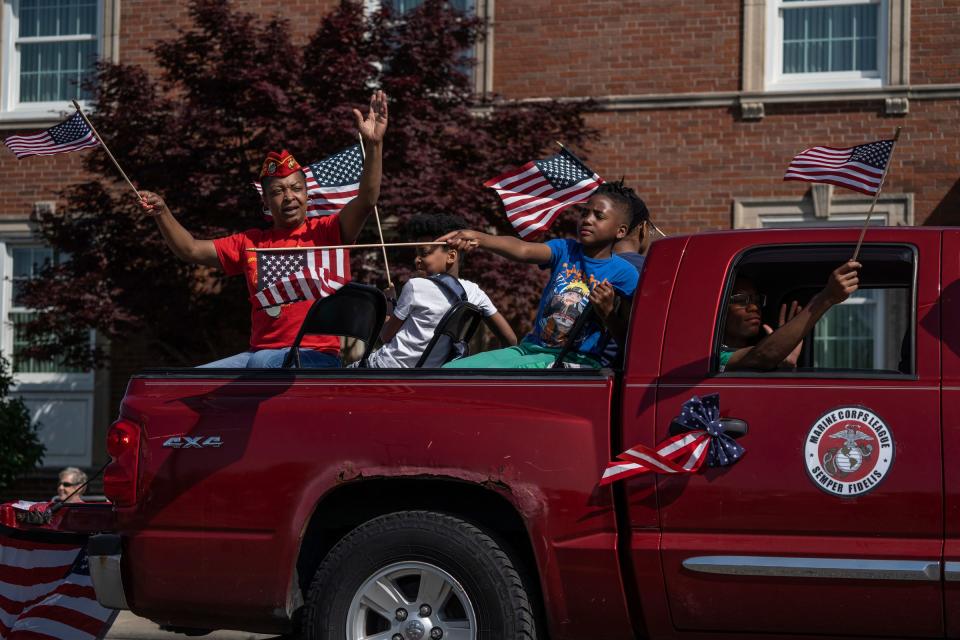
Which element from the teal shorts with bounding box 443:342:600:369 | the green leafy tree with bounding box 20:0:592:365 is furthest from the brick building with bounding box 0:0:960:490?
the teal shorts with bounding box 443:342:600:369

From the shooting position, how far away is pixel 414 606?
467cm

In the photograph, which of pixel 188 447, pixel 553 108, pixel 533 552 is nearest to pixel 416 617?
pixel 533 552

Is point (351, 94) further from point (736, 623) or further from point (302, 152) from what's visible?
point (736, 623)

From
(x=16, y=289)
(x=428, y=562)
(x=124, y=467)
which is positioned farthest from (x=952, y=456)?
(x=16, y=289)

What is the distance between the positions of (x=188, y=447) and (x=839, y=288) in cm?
243

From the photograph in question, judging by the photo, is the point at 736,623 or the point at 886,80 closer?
the point at 736,623

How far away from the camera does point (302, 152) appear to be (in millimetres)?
11172

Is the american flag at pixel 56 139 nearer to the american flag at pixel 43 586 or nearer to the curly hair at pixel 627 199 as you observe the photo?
the american flag at pixel 43 586

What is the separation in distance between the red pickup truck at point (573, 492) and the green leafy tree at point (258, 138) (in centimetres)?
589

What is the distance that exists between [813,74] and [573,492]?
9.77 m

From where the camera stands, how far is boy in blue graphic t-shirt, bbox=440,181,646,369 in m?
5.27

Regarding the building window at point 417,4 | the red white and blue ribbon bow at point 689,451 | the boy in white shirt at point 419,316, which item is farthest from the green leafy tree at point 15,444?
the red white and blue ribbon bow at point 689,451

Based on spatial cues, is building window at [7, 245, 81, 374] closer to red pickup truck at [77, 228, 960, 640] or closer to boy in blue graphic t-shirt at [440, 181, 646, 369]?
boy in blue graphic t-shirt at [440, 181, 646, 369]

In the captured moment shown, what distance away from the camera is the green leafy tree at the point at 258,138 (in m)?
11.2
